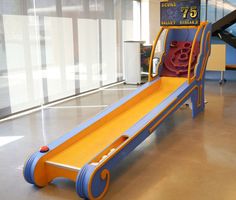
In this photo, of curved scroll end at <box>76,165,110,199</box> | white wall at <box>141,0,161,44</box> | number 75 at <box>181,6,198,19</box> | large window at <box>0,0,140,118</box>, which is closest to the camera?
curved scroll end at <box>76,165,110,199</box>

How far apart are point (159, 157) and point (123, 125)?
0.63 meters

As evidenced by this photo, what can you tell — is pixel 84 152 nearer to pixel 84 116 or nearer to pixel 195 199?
pixel 195 199

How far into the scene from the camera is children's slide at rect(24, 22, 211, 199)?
3.14 meters

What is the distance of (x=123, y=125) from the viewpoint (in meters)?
4.23

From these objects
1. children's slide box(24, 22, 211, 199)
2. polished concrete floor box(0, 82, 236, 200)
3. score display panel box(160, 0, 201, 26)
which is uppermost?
score display panel box(160, 0, 201, 26)

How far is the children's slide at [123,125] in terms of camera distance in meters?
3.14

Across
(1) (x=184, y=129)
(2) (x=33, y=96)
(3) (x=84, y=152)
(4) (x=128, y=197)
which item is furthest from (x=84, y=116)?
(4) (x=128, y=197)

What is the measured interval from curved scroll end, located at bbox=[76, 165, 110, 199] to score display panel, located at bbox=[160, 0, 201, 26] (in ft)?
11.6

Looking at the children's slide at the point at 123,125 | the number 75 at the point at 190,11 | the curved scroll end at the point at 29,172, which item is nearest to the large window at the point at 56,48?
the children's slide at the point at 123,125

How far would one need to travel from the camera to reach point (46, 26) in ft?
21.8

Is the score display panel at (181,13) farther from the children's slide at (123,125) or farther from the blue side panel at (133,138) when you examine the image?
the blue side panel at (133,138)

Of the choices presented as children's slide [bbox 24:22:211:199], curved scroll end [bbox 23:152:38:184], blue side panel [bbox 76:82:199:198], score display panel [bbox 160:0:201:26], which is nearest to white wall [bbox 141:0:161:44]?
children's slide [bbox 24:22:211:199]

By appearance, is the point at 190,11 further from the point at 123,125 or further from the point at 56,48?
the point at 56,48

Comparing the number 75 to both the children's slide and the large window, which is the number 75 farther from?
the large window
